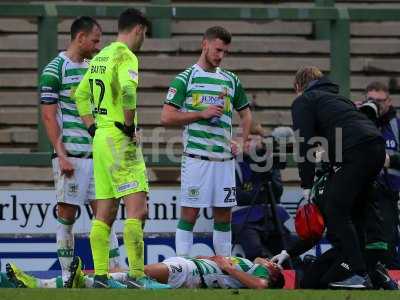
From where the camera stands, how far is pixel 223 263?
38.0ft

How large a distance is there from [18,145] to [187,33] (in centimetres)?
227

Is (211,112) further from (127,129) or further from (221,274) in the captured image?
(127,129)

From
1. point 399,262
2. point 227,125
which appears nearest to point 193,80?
point 227,125

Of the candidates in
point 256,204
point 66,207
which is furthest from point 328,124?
point 256,204

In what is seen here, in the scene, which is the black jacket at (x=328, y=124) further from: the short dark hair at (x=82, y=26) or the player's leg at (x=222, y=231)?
the short dark hair at (x=82, y=26)

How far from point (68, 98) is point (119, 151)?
65.4 inches

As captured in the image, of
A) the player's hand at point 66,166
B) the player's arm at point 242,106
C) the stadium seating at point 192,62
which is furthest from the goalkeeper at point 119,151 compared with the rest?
the stadium seating at point 192,62

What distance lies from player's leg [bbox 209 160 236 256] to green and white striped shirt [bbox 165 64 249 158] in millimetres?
138

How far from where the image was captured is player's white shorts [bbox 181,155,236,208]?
12.8 m

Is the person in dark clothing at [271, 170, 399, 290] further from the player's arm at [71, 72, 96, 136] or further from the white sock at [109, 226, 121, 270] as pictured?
the player's arm at [71, 72, 96, 136]

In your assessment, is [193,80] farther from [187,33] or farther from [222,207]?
[187,33]

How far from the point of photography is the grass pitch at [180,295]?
9609 mm

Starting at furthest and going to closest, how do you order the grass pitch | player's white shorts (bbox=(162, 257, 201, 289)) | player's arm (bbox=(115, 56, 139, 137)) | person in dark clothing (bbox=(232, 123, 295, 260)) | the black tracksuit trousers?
person in dark clothing (bbox=(232, 123, 295, 260)), player's white shorts (bbox=(162, 257, 201, 289)), the black tracksuit trousers, player's arm (bbox=(115, 56, 139, 137)), the grass pitch

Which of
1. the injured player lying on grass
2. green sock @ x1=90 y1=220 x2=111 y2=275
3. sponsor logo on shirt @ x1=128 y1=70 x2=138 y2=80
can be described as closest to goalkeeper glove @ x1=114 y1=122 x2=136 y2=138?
sponsor logo on shirt @ x1=128 y1=70 x2=138 y2=80
